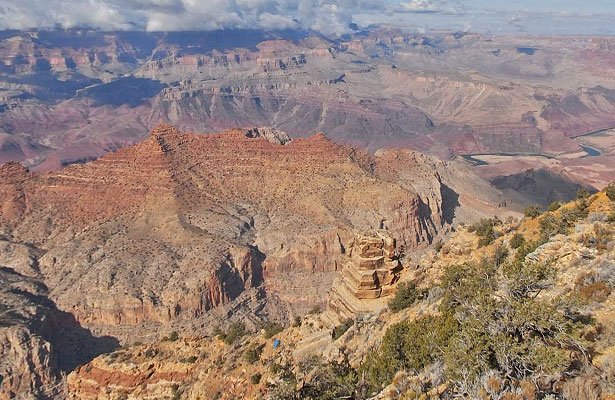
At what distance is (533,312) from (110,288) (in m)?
61.5

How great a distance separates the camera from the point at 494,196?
406 ft

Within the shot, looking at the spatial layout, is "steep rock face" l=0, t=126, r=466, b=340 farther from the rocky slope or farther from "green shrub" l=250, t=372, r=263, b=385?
"green shrub" l=250, t=372, r=263, b=385

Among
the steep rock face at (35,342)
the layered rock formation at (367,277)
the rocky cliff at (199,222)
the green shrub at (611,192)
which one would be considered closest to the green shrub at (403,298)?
the layered rock formation at (367,277)

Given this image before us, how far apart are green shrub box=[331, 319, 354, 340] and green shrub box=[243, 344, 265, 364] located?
497 centimetres

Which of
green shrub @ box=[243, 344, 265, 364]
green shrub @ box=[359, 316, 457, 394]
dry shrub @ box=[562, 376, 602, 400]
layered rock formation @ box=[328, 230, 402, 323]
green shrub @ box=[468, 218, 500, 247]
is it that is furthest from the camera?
green shrub @ box=[468, 218, 500, 247]

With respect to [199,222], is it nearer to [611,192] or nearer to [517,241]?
[517,241]

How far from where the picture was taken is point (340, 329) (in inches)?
1262

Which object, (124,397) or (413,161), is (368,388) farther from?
(413,161)

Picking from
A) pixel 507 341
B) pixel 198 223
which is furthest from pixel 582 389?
pixel 198 223

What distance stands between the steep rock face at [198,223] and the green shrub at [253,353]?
35.1 metres

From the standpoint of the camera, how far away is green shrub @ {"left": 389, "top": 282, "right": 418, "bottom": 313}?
30.5m

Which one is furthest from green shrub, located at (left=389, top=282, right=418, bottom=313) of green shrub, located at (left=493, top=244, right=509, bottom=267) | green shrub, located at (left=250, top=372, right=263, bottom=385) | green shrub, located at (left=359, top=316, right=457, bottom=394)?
green shrub, located at (left=250, top=372, right=263, bottom=385)

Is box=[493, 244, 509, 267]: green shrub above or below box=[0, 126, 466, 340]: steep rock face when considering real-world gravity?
above

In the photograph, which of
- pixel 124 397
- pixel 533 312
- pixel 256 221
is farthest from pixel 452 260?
pixel 256 221
